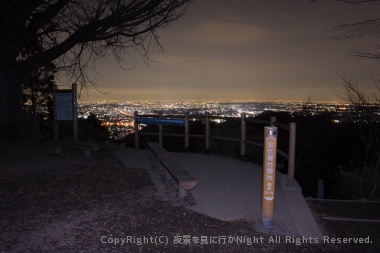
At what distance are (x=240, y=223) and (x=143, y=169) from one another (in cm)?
393

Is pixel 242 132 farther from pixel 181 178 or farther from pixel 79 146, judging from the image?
pixel 79 146

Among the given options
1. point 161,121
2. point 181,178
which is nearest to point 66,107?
point 161,121

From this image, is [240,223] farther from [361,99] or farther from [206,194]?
[361,99]

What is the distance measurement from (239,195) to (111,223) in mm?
2282

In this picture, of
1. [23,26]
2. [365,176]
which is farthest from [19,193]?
[23,26]

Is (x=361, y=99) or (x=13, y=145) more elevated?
(x=361, y=99)

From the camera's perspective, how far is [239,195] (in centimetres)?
568

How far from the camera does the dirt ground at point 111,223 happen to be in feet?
12.5

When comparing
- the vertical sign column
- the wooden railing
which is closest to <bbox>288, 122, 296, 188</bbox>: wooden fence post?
the wooden railing

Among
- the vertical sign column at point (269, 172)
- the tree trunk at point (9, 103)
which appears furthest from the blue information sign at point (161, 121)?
the vertical sign column at point (269, 172)

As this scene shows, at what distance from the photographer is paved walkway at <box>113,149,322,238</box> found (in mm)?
4512

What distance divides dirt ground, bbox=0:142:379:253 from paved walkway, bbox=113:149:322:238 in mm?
232

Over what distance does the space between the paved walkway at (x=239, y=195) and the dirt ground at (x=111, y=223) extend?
232 mm

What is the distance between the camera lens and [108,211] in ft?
16.2
